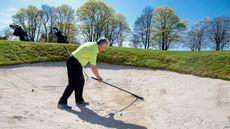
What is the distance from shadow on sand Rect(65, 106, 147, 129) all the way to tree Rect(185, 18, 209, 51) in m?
46.9

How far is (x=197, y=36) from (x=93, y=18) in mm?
20691

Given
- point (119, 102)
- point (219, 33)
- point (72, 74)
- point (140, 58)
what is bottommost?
point (119, 102)

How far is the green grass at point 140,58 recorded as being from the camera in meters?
9.89

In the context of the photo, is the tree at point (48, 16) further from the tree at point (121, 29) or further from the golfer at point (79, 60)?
the golfer at point (79, 60)

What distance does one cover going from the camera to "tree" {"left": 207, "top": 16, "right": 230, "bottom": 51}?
4642cm

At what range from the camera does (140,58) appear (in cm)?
1283

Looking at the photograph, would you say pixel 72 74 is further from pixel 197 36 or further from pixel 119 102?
pixel 197 36

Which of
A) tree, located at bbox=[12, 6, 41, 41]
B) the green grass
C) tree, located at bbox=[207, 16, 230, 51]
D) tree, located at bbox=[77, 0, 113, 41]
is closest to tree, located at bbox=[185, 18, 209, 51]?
tree, located at bbox=[207, 16, 230, 51]

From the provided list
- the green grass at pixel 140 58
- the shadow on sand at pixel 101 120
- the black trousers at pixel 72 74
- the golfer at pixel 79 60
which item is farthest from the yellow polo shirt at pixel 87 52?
the green grass at pixel 140 58

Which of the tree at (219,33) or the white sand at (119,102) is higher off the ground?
the tree at (219,33)

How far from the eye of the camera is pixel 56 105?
731cm

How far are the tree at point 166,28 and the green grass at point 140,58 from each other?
37.5 meters

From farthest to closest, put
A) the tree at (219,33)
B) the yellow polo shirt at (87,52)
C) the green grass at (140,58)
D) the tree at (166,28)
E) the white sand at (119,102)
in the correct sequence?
the tree at (166,28), the tree at (219,33), the green grass at (140,58), the yellow polo shirt at (87,52), the white sand at (119,102)

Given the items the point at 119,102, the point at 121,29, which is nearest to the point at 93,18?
the point at 121,29
